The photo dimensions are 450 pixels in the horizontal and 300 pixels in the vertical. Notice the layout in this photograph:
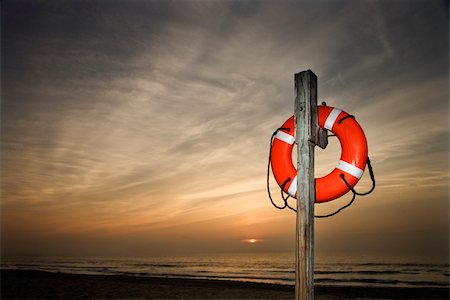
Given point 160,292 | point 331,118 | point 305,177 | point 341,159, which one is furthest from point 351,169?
point 160,292

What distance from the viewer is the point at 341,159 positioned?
2873mm

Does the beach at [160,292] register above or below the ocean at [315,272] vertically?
above

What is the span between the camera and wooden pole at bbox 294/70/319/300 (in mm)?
2256

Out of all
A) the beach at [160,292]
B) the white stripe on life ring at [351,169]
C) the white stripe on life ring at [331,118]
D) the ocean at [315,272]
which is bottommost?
the ocean at [315,272]

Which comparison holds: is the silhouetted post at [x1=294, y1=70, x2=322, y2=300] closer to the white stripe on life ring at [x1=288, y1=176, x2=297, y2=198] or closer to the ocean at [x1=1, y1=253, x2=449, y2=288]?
the white stripe on life ring at [x1=288, y1=176, x2=297, y2=198]

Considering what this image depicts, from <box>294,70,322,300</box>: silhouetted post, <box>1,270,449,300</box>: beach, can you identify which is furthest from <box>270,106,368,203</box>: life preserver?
<box>1,270,449,300</box>: beach

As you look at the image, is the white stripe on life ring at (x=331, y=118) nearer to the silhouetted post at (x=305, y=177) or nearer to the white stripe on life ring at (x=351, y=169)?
the silhouetted post at (x=305, y=177)

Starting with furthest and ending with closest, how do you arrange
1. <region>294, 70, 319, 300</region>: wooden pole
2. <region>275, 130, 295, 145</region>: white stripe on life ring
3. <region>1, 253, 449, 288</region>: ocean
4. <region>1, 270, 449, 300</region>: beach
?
<region>1, 253, 449, 288</region>: ocean
<region>1, 270, 449, 300</region>: beach
<region>275, 130, 295, 145</region>: white stripe on life ring
<region>294, 70, 319, 300</region>: wooden pole

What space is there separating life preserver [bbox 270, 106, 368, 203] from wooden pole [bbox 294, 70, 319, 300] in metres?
0.29

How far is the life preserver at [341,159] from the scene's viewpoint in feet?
9.03

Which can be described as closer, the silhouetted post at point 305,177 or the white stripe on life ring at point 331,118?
the silhouetted post at point 305,177

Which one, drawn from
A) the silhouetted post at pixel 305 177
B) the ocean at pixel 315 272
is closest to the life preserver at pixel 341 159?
the silhouetted post at pixel 305 177

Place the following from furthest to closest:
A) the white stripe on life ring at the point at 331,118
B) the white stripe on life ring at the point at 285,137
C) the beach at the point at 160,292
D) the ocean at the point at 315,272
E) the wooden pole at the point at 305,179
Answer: the ocean at the point at 315,272 < the beach at the point at 160,292 < the white stripe on life ring at the point at 285,137 < the white stripe on life ring at the point at 331,118 < the wooden pole at the point at 305,179

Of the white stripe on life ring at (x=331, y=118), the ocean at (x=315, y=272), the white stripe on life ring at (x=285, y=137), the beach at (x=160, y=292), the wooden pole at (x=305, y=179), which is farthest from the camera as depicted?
the ocean at (x=315, y=272)
